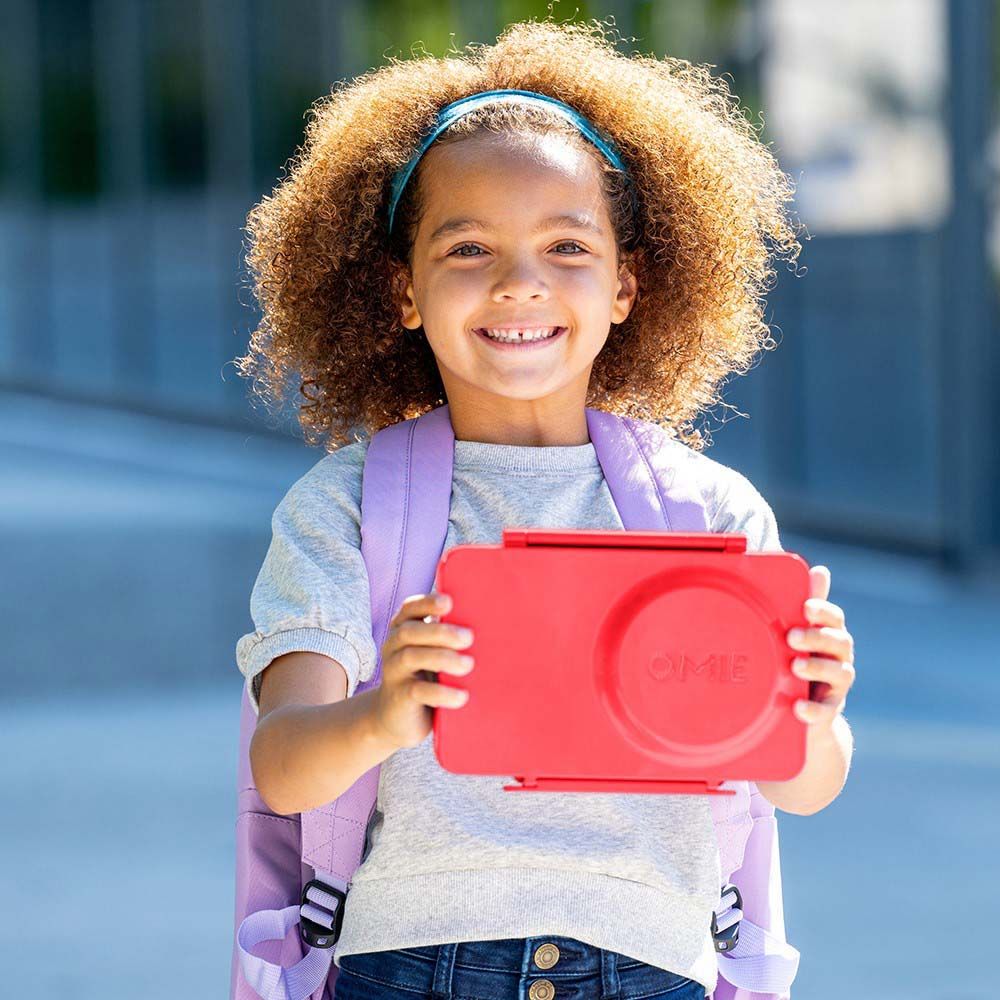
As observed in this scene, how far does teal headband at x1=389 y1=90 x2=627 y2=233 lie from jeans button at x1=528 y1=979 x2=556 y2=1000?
805 millimetres

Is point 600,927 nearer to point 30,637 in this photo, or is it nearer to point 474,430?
point 474,430

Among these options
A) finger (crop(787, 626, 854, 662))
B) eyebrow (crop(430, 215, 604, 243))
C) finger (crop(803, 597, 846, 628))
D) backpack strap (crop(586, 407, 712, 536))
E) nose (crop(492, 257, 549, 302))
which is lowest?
finger (crop(787, 626, 854, 662))

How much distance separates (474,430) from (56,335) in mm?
15243

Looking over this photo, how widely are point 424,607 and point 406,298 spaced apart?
0.71 m

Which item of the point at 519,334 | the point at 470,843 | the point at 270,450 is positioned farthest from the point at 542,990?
the point at 270,450

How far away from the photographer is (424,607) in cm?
142

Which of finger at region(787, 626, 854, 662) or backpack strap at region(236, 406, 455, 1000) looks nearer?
finger at region(787, 626, 854, 662)

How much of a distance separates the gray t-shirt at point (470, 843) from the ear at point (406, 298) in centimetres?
30

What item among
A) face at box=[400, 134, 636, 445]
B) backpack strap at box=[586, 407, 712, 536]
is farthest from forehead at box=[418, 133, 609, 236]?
backpack strap at box=[586, 407, 712, 536]

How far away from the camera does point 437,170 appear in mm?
1919

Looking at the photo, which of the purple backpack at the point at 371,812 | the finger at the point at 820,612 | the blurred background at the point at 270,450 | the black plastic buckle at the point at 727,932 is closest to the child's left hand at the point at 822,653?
the finger at the point at 820,612

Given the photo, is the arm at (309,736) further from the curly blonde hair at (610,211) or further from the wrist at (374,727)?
the curly blonde hair at (610,211)

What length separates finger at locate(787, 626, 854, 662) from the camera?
55.4 inches

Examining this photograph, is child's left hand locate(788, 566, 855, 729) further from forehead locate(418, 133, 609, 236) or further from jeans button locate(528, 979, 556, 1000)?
forehead locate(418, 133, 609, 236)
